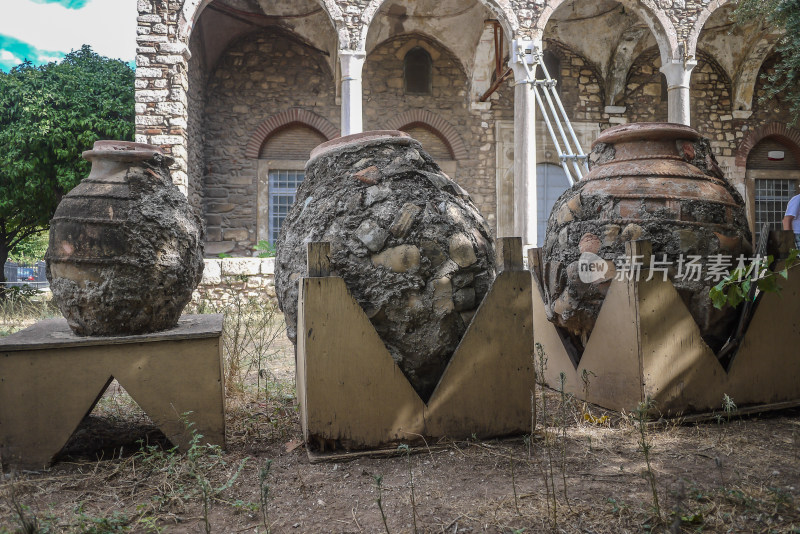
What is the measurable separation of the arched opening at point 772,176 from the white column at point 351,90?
342 inches

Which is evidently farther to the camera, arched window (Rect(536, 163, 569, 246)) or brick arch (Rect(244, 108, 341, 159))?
arched window (Rect(536, 163, 569, 246))

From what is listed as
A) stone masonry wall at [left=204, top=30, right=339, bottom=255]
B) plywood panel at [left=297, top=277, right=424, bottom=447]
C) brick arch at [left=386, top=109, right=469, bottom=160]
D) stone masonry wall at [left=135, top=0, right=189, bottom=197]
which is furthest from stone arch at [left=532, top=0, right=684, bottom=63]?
plywood panel at [left=297, top=277, right=424, bottom=447]

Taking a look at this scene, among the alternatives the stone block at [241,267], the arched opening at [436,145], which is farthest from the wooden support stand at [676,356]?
the arched opening at [436,145]

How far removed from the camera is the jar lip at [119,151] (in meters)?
2.60

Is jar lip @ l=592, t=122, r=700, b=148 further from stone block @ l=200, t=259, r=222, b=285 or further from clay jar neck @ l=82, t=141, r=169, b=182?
stone block @ l=200, t=259, r=222, b=285

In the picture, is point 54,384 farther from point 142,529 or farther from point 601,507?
point 601,507

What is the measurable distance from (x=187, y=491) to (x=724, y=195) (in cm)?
279

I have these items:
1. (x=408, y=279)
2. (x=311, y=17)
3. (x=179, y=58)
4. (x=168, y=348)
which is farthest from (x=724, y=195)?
(x=311, y=17)

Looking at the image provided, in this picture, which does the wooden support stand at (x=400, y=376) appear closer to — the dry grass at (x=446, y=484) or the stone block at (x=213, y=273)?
the dry grass at (x=446, y=484)

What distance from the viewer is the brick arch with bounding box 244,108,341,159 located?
34.3ft

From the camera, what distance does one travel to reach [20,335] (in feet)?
8.25

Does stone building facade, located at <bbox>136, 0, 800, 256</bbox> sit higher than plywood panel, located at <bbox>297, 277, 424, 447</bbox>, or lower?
higher

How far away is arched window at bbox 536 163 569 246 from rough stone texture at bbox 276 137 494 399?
8.97 meters

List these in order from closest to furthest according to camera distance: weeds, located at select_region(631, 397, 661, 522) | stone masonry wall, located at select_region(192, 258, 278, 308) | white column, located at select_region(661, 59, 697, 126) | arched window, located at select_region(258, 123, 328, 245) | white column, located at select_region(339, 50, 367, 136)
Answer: weeds, located at select_region(631, 397, 661, 522) → stone masonry wall, located at select_region(192, 258, 278, 308) → white column, located at select_region(339, 50, 367, 136) → white column, located at select_region(661, 59, 697, 126) → arched window, located at select_region(258, 123, 328, 245)
